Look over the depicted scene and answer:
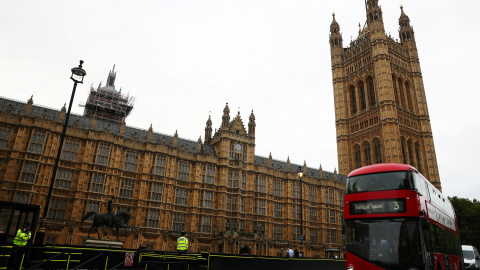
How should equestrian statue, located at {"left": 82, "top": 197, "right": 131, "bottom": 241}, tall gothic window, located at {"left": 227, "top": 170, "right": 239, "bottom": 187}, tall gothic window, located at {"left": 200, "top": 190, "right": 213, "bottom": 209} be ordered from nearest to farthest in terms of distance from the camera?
equestrian statue, located at {"left": 82, "top": 197, "right": 131, "bottom": 241} → tall gothic window, located at {"left": 200, "top": 190, "right": 213, "bottom": 209} → tall gothic window, located at {"left": 227, "top": 170, "right": 239, "bottom": 187}

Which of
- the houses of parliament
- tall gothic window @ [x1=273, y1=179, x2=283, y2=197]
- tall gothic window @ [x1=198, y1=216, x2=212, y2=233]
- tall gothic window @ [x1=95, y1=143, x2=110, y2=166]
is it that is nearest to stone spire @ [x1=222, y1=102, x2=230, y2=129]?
the houses of parliament

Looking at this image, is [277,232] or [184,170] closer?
[184,170]

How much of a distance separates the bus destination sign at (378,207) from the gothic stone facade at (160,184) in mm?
18722

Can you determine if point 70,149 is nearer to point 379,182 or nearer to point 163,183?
point 163,183

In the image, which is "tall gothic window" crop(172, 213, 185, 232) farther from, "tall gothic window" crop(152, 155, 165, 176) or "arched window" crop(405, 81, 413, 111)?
"arched window" crop(405, 81, 413, 111)

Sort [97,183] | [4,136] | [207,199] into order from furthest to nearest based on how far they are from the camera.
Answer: [207,199] → [97,183] → [4,136]

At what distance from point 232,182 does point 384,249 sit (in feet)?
112

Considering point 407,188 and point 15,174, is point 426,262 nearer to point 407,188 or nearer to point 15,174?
point 407,188

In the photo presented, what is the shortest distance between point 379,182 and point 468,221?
209 ft

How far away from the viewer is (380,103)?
7531cm

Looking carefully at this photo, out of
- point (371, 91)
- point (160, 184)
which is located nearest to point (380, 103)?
point (371, 91)

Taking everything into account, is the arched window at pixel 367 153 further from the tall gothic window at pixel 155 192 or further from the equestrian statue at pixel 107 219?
the equestrian statue at pixel 107 219

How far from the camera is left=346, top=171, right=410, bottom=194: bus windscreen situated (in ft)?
43.9

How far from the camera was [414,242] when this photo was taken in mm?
12242
